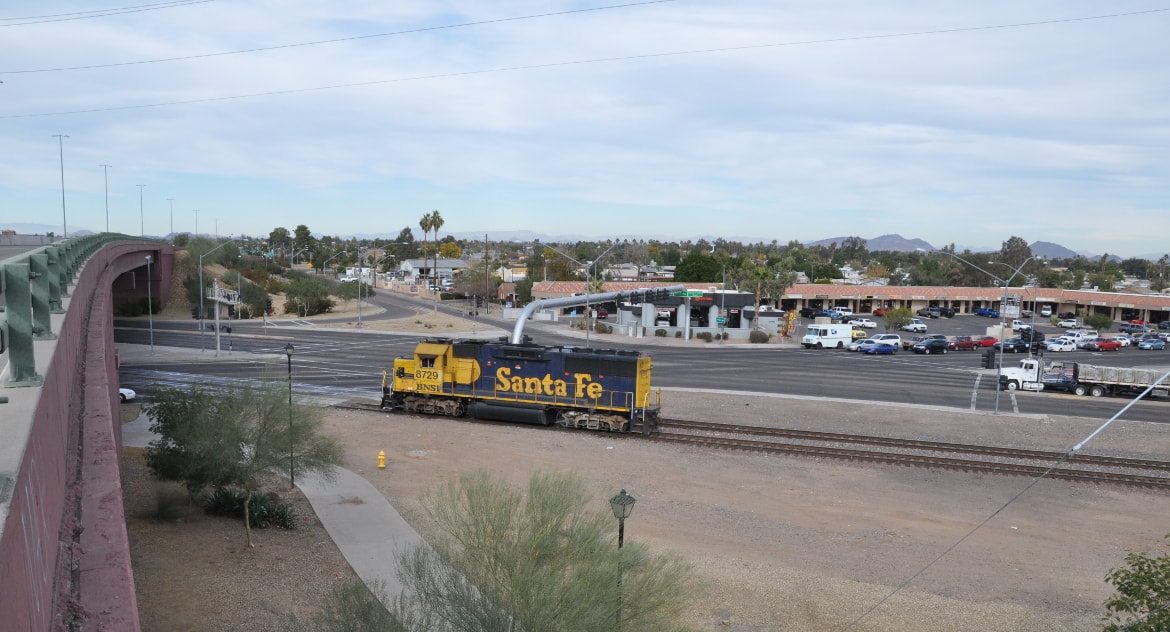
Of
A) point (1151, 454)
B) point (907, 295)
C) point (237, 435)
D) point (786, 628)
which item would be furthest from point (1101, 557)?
point (907, 295)

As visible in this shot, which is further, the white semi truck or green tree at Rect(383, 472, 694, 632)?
the white semi truck

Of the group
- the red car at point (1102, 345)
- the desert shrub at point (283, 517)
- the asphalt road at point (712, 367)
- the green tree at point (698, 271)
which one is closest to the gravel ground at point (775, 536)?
the desert shrub at point (283, 517)

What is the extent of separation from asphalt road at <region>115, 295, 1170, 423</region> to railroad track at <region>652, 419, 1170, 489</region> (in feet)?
35.3

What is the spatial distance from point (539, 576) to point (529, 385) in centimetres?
2347

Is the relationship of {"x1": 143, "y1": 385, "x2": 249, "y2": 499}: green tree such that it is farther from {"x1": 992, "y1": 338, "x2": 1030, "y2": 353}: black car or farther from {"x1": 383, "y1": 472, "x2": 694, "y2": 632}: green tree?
{"x1": 992, "y1": 338, "x2": 1030, "y2": 353}: black car

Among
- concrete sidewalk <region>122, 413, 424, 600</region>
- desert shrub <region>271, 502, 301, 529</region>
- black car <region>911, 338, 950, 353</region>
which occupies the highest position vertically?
black car <region>911, 338, 950, 353</region>

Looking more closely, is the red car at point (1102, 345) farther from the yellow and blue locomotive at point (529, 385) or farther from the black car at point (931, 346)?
the yellow and blue locomotive at point (529, 385)

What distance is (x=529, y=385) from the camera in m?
34.4

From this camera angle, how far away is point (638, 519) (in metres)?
22.3

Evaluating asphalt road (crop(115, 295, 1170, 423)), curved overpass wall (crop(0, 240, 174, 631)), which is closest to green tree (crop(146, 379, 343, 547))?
curved overpass wall (crop(0, 240, 174, 631))

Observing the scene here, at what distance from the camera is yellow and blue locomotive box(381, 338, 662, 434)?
108 feet

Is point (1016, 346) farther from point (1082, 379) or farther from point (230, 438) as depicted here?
point (230, 438)

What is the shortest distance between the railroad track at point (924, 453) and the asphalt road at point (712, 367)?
423 inches

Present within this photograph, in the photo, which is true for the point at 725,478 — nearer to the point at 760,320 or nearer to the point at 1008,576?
the point at 1008,576
